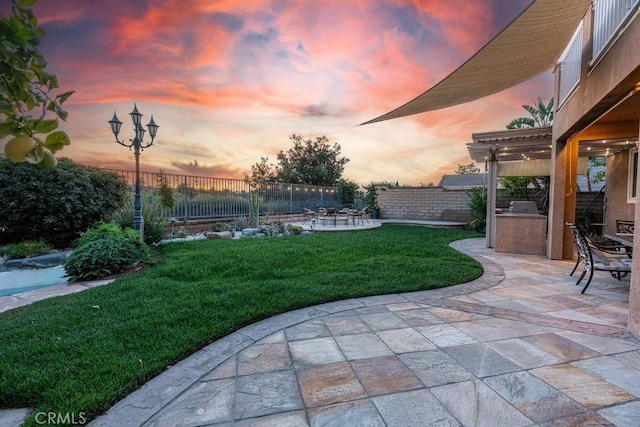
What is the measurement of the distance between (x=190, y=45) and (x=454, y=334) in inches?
291

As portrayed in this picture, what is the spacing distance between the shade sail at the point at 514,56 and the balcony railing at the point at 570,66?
16cm

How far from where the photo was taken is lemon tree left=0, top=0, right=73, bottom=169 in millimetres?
544

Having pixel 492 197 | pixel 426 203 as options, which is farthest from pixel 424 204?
pixel 492 197

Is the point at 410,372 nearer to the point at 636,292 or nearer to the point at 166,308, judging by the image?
the point at 636,292

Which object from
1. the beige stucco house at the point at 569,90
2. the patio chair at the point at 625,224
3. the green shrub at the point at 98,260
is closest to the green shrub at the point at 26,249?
the green shrub at the point at 98,260

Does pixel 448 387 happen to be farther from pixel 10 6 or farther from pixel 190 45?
pixel 190 45

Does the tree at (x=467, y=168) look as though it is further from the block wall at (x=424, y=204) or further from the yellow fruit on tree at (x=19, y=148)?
the yellow fruit on tree at (x=19, y=148)

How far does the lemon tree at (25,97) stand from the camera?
0.54m

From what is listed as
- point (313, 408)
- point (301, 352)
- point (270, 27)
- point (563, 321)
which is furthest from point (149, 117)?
point (563, 321)

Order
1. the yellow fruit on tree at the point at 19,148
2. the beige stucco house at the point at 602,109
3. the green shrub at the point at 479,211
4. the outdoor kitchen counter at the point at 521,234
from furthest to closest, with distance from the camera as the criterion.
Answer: the green shrub at the point at 479,211 → the outdoor kitchen counter at the point at 521,234 → the beige stucco house at the point at 602,109 → the yellow fruit on tree at the point at 19,148

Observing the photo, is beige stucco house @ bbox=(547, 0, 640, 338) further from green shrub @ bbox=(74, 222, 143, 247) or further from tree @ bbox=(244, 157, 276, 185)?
tree @ bbox=(244, 157, 276, 185)

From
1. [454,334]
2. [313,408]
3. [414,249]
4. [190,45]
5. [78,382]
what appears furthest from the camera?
[414,249]

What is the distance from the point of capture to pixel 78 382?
6.75ft

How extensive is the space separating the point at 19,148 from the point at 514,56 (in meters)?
5.82
